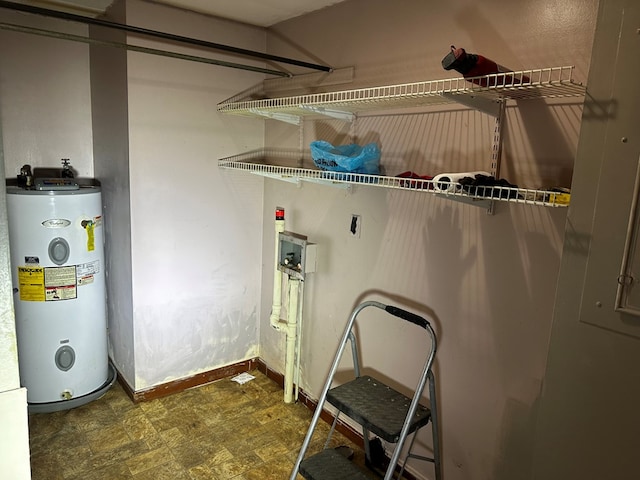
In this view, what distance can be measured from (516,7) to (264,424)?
2420 mm

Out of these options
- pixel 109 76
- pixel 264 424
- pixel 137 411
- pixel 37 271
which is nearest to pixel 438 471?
pixel 264 424

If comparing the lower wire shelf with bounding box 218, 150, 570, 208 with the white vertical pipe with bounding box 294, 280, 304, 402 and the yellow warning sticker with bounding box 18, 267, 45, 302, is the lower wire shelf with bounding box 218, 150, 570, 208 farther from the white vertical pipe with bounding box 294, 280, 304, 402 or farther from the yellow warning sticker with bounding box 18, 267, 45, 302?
the yellow warning sticker with bounding box 18, 267, 45, 302

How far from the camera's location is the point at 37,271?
2496 mm

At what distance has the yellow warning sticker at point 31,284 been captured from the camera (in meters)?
2.49

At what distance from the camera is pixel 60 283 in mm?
2562

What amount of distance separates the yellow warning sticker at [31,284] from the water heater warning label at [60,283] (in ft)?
0.08

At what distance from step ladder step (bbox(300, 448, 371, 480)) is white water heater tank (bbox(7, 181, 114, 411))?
1605mm

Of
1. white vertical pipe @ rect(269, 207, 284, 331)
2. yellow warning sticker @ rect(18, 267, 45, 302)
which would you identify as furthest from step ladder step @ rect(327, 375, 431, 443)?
yellow warning sticker @ rect(18, 267, 45, 302)

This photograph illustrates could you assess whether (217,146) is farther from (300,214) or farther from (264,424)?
(264,424)

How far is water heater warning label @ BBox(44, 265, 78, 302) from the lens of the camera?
2.53m

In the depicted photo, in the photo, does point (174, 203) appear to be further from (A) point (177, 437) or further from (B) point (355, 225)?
(A) point (177, 437)

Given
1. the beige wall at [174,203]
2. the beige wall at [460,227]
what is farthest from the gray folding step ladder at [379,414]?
the beige wall at [174,203]

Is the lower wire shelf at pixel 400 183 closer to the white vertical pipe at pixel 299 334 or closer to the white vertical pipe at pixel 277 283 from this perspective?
the white vertical pipe at pixel 277 283

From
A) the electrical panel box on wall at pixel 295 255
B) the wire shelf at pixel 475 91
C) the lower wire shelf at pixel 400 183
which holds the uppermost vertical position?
the wire shelf at pixel 475 91
